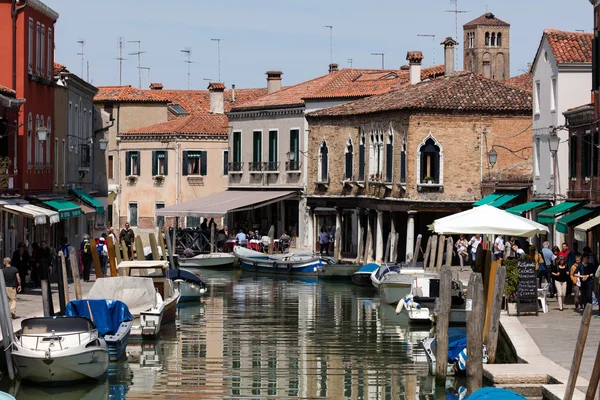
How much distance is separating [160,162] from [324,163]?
1502 centimetres

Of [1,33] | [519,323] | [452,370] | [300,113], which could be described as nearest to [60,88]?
[1,33]

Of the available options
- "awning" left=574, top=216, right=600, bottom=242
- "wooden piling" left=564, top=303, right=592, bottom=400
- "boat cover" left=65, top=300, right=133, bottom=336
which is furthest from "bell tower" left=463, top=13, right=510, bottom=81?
"wooden piling" left=564, top=303, right=592, bottom=400

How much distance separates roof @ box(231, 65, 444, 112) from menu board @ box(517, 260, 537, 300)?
29.1m

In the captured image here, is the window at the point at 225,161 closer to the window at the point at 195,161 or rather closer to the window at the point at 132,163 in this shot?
the window at the point at 195,161

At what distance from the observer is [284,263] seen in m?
48.7

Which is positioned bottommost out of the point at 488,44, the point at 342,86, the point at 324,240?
the point at 324,240

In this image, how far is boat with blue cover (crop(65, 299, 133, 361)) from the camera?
79.9ft

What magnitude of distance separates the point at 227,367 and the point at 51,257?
15.2 meters

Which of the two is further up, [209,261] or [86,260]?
[86,260]

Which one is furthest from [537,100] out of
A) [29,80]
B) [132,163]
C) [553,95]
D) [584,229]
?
[132,163]

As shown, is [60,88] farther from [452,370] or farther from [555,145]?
[452,370]

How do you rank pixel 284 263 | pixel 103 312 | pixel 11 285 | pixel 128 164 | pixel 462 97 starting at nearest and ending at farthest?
pixel 103 312 < pixel 11 285 < pixel 462 97 < pixel 284 263 < pixel 128 164

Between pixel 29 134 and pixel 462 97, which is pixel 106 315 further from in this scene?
pixel 462 97

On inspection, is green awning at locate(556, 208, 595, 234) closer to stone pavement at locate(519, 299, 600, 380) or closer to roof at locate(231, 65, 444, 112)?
stone pavement at locate(519, 299, 600, 380)
